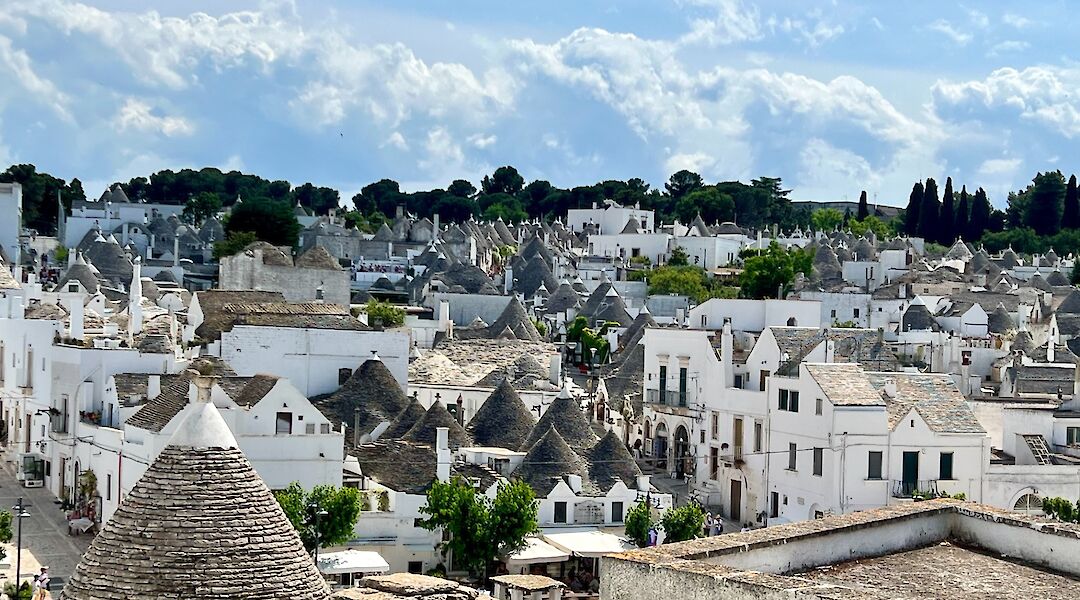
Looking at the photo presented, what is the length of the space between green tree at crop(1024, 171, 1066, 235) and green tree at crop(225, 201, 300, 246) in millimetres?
70674

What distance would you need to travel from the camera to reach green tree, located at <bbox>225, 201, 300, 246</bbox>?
10569 centimetres

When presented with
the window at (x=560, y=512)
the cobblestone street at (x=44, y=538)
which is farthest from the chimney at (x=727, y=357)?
the cobblestone street at (x=44, y=538)

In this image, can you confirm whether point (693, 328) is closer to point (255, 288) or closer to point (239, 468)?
point (255, 288)

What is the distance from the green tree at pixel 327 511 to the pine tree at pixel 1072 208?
118 meters

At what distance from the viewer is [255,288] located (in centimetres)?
7381

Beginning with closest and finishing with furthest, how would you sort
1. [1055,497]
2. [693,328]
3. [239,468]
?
1. [239,468]
2. [1055,497]
3. [693,328]

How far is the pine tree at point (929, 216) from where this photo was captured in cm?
15050

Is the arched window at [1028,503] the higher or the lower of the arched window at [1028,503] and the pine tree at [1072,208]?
the lower

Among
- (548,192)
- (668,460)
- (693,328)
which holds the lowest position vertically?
(668,460)

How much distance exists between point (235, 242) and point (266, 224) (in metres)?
7.51

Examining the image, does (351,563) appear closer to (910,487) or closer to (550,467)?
(550,467)

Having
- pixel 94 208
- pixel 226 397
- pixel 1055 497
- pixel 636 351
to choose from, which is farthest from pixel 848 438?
pixel 94 208

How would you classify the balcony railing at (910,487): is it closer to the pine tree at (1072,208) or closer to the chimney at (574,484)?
the chimney at (574,484)

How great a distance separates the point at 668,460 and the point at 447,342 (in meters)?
15.5
